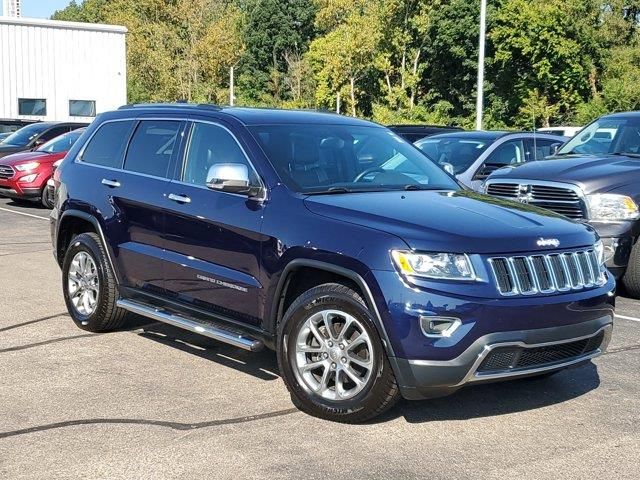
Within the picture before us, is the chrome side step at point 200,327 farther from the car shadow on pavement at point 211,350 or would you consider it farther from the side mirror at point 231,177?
the side mirror at point 231,177

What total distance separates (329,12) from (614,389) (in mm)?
69247

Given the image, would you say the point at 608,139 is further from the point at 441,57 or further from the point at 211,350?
the point at 441,57

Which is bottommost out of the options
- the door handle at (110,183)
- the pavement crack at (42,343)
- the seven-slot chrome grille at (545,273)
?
the pavement crack at (42,343)

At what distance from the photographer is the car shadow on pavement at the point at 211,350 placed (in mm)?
5977

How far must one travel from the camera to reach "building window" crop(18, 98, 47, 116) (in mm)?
40375

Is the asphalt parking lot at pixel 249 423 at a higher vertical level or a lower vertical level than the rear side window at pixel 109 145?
lower

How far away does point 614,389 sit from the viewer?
5.59m

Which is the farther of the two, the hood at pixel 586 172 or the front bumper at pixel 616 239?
the hood at pixel 586 172

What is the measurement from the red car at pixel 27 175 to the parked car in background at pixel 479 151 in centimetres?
840

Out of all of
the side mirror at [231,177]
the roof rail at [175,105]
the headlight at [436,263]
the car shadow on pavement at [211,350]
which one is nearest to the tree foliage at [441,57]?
the roof rail at [175,105]

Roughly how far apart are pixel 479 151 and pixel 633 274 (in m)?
3.72

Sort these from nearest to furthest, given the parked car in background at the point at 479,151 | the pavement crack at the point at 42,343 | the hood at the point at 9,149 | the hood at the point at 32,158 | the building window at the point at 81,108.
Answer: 1. the pavement crack at the point at 42,343
2. the parked car in background at the point at 479,151
3. the hood at the point at 32,158
4. the hood at the point at 9,149
5. the building window at the point at 81,108

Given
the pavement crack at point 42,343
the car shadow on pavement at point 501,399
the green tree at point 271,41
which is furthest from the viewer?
the green tree at point 271,41

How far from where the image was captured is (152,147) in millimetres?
6512
